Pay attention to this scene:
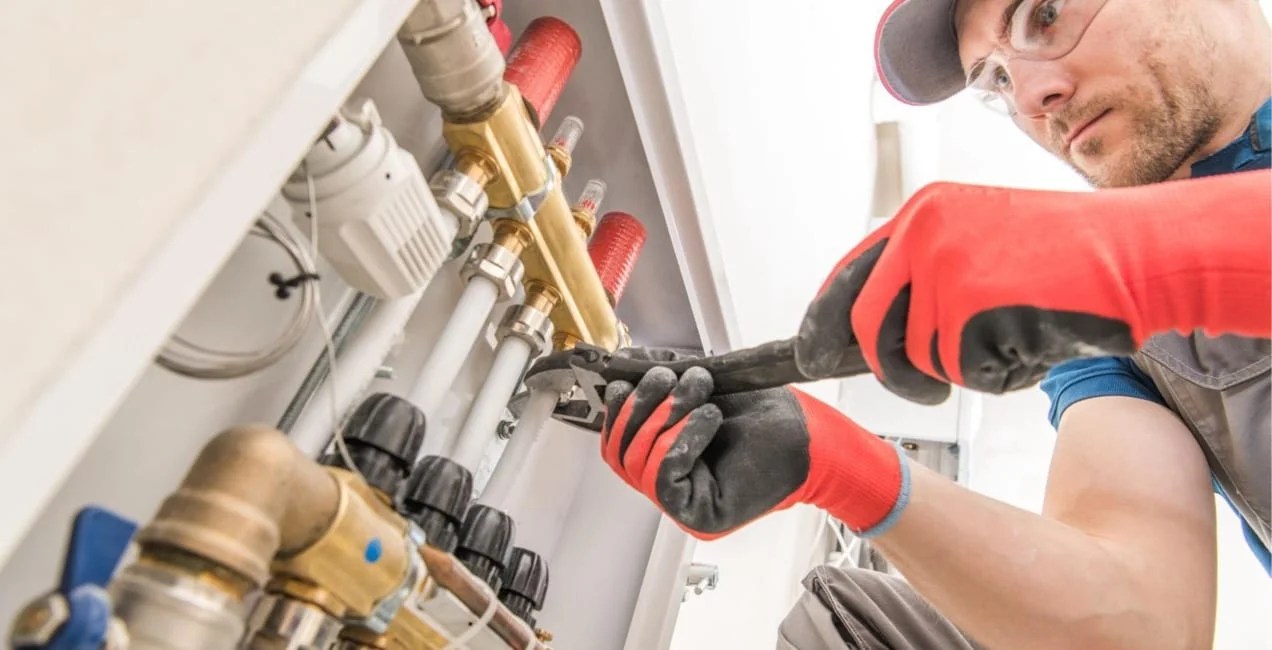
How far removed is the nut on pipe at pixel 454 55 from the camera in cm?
46

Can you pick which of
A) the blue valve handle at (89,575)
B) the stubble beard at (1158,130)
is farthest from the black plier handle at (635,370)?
the stubble beard at (1158,130)

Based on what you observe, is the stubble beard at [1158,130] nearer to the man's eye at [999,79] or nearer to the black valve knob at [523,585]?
the man's eye at [999,79]

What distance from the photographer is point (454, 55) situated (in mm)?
475

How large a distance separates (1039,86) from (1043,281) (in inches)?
24.9

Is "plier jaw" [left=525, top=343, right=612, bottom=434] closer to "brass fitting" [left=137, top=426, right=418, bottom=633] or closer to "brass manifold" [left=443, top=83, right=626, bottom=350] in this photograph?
"brass manifold" [left=443, top=83, right=626, bottom=350]

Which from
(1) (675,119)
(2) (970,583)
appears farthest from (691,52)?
(2) (970,583)

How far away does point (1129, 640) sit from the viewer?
694 mm

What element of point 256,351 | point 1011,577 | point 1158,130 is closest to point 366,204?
point 256,351

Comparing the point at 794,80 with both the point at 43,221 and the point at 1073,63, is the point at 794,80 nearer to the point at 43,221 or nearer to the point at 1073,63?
the point at 1073,63

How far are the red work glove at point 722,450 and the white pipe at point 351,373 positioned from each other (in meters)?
0.16

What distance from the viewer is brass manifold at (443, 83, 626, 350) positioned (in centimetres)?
53

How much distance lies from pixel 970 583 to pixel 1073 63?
23.5 inches

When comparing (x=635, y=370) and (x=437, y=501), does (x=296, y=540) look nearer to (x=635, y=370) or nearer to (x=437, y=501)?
(x=437, y=501)

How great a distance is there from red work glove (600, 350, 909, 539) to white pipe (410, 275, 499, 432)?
4.3 inches
